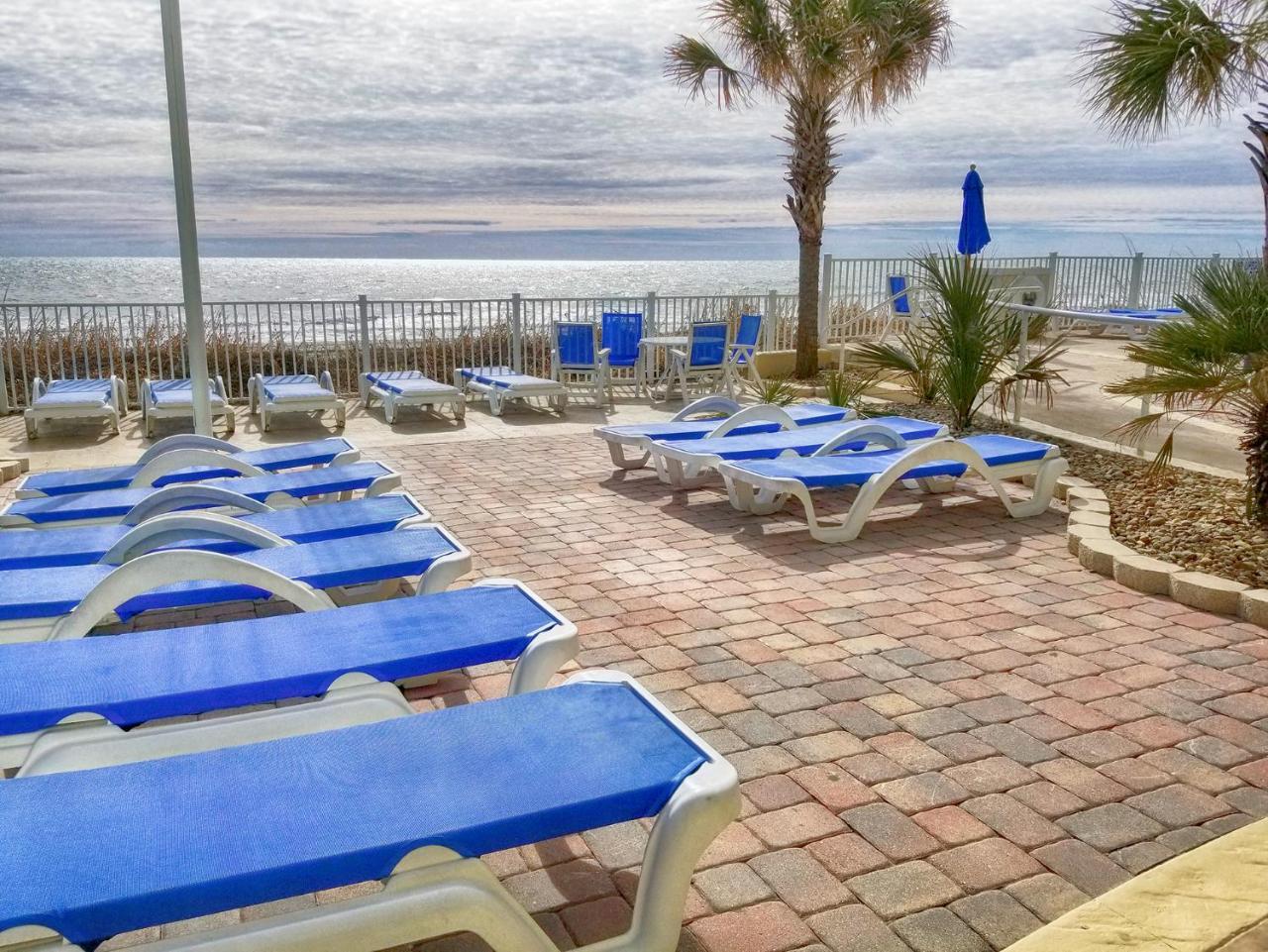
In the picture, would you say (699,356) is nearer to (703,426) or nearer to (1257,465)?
(703,426)

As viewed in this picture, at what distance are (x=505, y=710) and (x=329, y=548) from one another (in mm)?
1843

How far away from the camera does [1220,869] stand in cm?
230

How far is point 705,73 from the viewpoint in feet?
40.0

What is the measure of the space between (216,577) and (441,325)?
39.6 feet

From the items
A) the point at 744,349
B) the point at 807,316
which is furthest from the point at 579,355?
the point at 807,316

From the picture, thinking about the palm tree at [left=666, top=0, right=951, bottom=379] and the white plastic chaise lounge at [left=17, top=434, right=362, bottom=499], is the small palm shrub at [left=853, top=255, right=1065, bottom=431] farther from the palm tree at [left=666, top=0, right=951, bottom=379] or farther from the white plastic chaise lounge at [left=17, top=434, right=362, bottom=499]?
the palm tree at [left=666, top=0, right=951, bottom=379]

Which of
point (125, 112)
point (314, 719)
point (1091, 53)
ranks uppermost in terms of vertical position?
point (125, 112)

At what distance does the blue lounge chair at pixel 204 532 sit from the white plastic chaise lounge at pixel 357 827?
1905 millimetres

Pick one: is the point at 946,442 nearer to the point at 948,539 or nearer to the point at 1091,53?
the point at 948,539

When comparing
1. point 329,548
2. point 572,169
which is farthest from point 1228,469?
point 572,169

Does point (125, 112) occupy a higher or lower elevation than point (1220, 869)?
higher

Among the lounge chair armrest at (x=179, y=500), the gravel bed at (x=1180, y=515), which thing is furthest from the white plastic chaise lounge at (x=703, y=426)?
the lounge chair armrest at (x=179, y=500)

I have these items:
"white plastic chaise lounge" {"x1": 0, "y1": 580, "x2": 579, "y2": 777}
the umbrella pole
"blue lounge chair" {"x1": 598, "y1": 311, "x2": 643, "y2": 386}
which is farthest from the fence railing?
"white plastic chaise lounge" {"x1": 0, "y1": 580, "x2": 579, "y2": 777}

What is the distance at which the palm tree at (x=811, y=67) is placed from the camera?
438 inches
